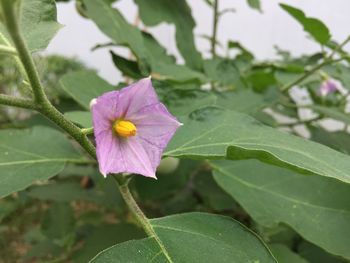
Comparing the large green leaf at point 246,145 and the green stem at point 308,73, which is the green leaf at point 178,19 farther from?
the large green leaf at point 246,145

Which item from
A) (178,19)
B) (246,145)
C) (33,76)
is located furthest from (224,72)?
(33,76)

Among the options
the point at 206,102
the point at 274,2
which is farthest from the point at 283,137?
the point at 274,2

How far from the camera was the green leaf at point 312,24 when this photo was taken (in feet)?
2.59

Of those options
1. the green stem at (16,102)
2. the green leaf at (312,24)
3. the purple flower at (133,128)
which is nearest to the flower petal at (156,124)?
the purple flower at (133,128)

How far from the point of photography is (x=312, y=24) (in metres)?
0.82

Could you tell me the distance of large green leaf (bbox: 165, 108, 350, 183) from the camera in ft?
1.44

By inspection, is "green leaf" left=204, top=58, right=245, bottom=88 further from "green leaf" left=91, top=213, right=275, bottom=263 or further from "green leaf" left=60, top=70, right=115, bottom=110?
"green leaf" left=91, top=213, right=275, bottom=263

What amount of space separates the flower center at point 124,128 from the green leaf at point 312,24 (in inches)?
16.1

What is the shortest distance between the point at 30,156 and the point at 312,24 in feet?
1.58

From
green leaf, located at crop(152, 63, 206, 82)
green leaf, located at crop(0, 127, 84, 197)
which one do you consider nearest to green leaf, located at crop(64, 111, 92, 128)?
green leaf, located at crop(0, 127, 84, 197)

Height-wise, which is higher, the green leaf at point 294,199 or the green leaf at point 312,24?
the green leaf at point 312,24

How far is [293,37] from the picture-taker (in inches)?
73.7

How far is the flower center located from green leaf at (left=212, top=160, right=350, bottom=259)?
0.21 m

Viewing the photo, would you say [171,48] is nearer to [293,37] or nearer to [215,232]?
[293,37]
